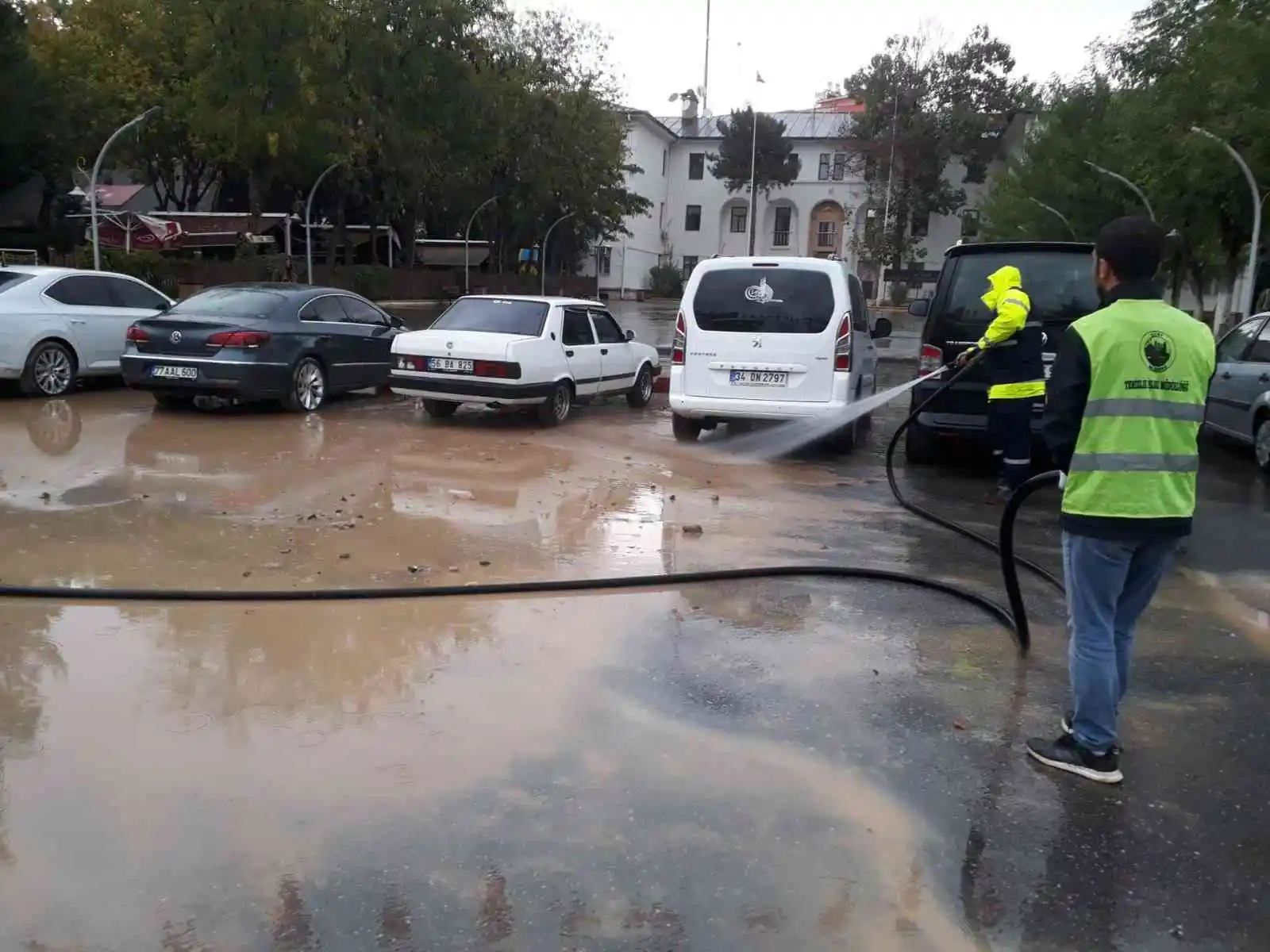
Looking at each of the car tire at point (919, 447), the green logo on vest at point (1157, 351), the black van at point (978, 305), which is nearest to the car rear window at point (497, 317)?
the car tire at point (919, 447)

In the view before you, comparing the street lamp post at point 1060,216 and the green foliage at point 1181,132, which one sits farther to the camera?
the street lamp post at point 1060,216

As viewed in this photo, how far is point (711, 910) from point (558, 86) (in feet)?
145

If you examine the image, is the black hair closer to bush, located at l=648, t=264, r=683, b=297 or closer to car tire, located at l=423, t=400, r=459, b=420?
car tire, located at l=423, t=400, r=459, b=420

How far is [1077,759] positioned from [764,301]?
7.11 metres

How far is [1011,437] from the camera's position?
8750 mm

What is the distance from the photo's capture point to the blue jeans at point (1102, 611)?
3.96 metres

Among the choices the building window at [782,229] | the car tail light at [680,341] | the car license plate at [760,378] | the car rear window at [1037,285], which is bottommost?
the car license plate at [760,378]

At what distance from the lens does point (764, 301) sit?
1069cm

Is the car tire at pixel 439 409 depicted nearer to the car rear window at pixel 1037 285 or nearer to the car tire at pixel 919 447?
the car tire at pixel 919 447

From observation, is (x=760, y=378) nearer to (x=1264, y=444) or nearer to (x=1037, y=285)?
(x=1037, y=285)

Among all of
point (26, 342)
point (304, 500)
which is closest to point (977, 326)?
point (304, 500)

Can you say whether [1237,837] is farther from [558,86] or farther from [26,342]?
[558,86]

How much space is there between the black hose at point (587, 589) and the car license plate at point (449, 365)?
5.87 meters

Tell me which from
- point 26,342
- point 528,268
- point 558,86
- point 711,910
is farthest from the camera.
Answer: point 528,268
